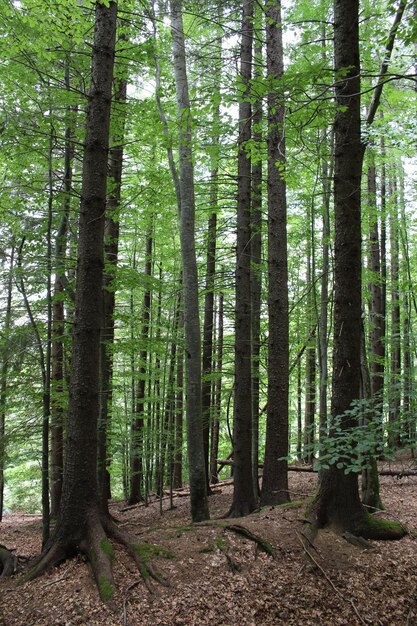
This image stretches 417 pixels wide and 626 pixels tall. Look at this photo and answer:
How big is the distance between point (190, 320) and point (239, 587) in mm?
4398

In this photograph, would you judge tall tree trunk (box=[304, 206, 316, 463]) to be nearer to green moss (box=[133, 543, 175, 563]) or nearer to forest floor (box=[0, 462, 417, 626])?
forest floor (box=[0, 462, 417, 626])

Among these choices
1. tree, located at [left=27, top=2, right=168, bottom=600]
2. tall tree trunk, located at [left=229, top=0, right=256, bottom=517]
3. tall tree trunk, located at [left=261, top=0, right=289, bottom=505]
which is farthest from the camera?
tall tree trunk, located at [left=229, top=0, right=256, bottom=517]

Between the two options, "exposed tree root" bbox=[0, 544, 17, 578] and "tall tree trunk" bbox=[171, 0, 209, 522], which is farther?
"tall tree trunk" bbox=[171, 0, 209, 522]

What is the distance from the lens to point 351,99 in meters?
5.32

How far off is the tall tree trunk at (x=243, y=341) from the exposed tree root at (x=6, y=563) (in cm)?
391

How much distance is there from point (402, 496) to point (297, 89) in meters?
7.86

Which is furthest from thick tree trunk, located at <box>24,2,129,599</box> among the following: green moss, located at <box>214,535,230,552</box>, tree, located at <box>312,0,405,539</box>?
tree, located at <box>312,0,405,539</box>

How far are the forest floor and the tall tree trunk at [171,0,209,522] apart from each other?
165cm

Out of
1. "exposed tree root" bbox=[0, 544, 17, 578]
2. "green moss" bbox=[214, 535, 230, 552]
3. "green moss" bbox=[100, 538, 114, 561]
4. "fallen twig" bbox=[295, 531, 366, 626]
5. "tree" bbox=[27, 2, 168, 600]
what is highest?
"tree" bbox=[27, 2, 168, 600]

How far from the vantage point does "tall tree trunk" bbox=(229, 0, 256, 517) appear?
7.99 meters

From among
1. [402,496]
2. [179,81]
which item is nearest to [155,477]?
[402,496]

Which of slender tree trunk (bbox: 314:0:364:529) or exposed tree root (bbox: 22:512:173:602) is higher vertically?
slender tree trunk (bbox: 314:0:364:529)

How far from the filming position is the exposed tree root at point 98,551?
14.6 ft

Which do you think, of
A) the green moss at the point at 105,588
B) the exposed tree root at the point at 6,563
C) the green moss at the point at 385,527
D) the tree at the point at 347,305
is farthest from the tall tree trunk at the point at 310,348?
the green moss at the point at 105,588
